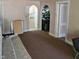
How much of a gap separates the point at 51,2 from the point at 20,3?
99.6 inches

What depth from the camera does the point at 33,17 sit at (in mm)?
12703

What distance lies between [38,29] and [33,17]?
1.05 m

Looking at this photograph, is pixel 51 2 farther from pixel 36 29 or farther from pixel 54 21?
pixel 36 29

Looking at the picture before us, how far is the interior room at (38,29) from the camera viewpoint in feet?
21.0

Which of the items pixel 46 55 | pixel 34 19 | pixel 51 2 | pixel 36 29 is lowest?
pixel 46 55

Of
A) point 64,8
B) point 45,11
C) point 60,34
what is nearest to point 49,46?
point 60,34

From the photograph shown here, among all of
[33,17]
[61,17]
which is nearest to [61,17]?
[61,17]

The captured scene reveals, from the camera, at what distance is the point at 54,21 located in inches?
400

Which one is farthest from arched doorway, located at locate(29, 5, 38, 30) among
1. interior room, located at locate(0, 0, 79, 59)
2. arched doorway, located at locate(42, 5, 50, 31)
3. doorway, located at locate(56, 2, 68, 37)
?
doorway, located at locate(56, 2, 68, 37)

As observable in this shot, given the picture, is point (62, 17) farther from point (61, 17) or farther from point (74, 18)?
point (74, 18)

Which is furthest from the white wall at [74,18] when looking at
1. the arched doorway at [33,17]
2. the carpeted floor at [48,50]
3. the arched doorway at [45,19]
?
the arched doorway at [33,17]

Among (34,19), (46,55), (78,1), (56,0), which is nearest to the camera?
(46,55)

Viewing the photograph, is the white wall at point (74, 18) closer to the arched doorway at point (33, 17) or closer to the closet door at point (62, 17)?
the closet door at point (62, 17)

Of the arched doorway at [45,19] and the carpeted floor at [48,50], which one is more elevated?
the arched doorway at [45,19]
